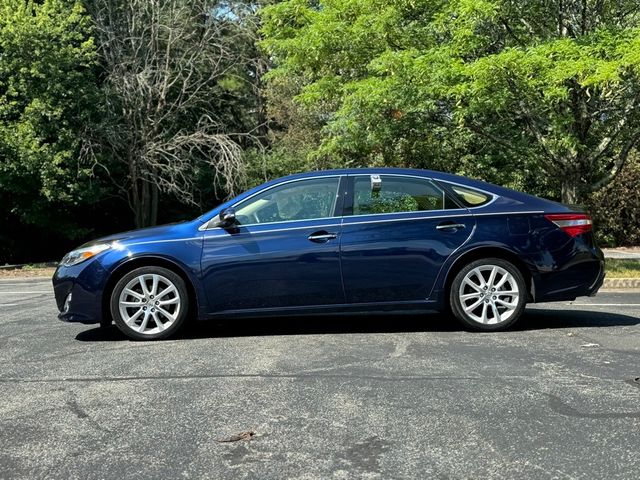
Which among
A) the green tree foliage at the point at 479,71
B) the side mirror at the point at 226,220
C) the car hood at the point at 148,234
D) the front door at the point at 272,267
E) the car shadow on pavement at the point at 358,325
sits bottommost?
the car shadow on pavement at the point at 358,325

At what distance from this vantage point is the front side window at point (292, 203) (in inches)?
254

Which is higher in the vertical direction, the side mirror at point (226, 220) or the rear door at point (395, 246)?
the side mirror at point (226, 220)

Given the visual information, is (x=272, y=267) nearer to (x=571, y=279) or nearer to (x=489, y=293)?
(x=489, y=293)

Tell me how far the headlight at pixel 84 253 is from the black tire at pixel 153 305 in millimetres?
352

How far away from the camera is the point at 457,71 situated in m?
11.2

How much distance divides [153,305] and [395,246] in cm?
230

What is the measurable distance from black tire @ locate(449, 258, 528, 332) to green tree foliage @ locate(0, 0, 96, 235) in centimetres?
1509

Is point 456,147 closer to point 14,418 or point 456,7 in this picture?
point 456,7

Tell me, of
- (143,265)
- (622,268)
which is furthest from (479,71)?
(143,265)

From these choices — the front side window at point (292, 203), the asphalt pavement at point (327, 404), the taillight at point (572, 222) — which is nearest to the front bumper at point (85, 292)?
the asphalt pavement at point (327, 404)

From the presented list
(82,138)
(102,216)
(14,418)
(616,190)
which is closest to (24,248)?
(102,216)

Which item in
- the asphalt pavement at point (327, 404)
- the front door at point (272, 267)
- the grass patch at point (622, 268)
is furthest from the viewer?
the grass patch at point (622, 268)

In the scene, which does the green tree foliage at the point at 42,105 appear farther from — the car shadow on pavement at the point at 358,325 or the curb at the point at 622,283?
the curb at the point at 622,283

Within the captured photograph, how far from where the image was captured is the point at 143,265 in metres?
6.35
